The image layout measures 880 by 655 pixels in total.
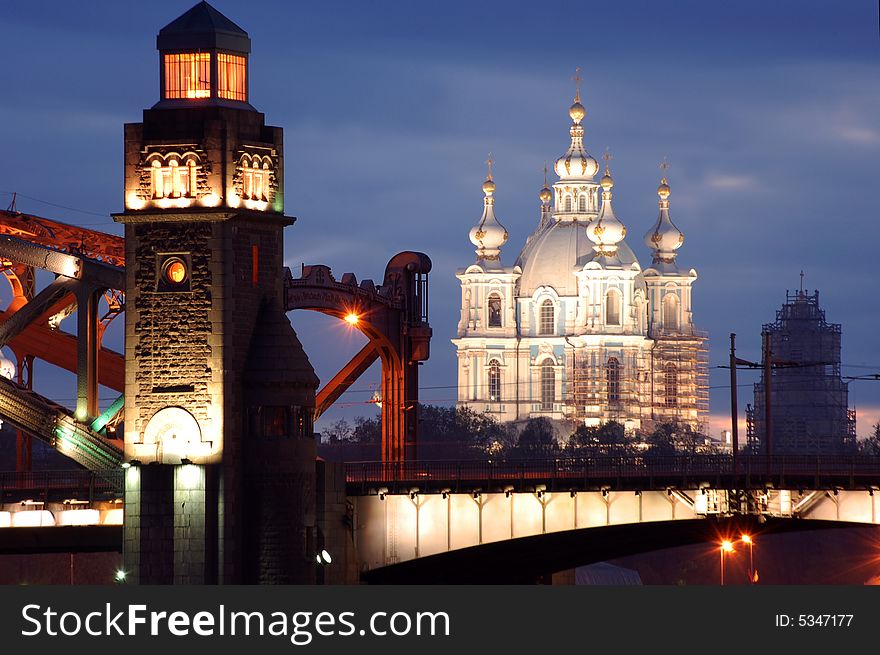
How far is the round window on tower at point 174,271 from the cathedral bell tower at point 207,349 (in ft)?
0.18

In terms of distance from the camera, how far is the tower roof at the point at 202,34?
362 ft

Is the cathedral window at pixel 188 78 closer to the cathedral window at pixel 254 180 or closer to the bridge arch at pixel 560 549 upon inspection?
the cathedral window at pixel 254 180

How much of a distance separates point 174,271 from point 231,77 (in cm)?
796

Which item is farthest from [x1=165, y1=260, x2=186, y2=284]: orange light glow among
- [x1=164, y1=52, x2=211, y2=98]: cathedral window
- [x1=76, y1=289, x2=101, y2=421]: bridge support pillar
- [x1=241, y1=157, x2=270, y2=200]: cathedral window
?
[x1=76, y1=289, x2=101, y2=421]: bridge support pillar

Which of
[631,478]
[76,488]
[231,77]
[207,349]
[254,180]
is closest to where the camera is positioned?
[207,349]

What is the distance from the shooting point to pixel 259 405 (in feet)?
362

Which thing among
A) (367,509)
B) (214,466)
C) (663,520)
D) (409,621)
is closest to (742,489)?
(663,520)

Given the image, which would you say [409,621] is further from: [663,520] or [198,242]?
[663,520]

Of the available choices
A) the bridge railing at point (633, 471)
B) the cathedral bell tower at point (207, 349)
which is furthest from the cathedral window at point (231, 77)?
the bridge railing at point (633, 471)

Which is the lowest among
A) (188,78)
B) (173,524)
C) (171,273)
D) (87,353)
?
(173,524)

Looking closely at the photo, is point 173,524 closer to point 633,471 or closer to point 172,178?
point 172,178

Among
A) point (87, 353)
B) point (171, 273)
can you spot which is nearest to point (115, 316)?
point (87, 353)

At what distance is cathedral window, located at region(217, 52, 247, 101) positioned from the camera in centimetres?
11094

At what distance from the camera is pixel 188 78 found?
111m
